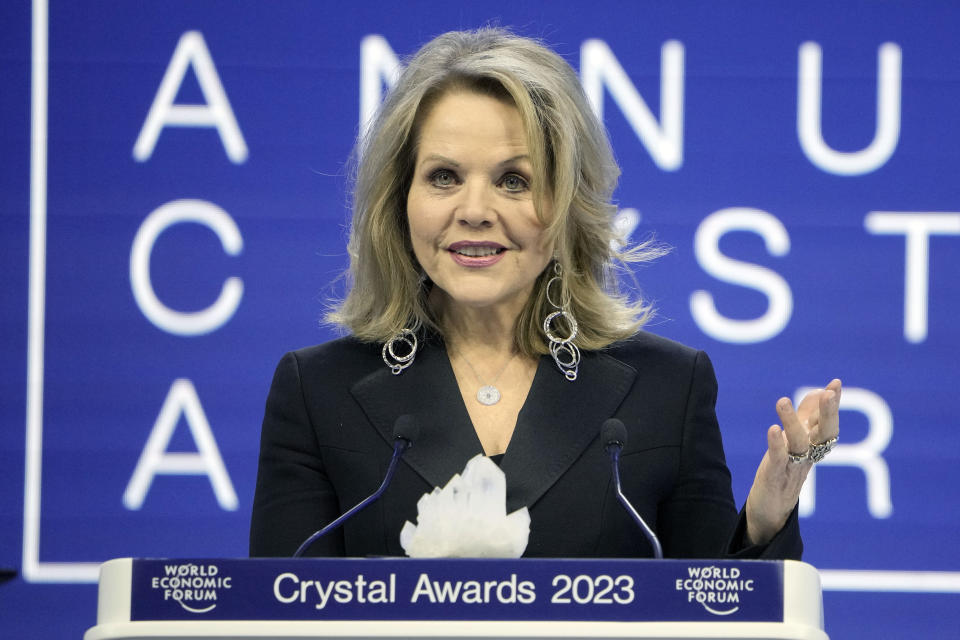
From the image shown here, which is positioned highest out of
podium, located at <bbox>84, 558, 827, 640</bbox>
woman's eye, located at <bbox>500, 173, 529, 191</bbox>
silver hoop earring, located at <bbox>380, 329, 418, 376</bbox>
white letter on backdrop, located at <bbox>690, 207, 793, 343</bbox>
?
white letter on backdrop, located at <bbox>690, 207, 793, 343</bbox>

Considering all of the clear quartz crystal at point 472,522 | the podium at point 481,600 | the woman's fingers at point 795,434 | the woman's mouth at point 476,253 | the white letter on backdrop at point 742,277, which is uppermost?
the white letter on backdrop at point 742,277

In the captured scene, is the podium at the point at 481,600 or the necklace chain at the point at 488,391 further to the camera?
the necklace chain at the point at 488,391

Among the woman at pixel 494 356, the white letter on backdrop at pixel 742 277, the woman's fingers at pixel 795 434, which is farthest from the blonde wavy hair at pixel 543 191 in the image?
the white letter on backdrop at pixel 742 277

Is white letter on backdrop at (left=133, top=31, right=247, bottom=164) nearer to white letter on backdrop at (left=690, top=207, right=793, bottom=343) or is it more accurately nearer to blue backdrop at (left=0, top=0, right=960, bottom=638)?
blue backdrop at (left=0, top=0, right=960, bottom=638)

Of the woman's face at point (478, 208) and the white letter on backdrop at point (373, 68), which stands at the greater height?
the white letter on backdrop at point (373, 68)

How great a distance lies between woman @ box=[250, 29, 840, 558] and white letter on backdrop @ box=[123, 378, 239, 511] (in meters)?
1.10

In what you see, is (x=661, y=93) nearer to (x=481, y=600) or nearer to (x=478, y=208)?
(x=478, y=208)

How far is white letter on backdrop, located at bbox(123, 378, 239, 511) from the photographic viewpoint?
9.98ft

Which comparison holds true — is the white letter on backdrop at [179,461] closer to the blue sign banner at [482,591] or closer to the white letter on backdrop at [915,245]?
the white letter on backdrop at [915,245]

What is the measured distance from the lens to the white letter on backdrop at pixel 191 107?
10.2ft

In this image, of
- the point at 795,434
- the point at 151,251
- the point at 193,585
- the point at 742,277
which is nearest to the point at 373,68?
the point at 151,251

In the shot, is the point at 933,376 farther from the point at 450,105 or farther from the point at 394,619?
the point at 394,619

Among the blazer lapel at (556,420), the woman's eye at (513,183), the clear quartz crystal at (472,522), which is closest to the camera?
the clear quartz crystal at (472,522)

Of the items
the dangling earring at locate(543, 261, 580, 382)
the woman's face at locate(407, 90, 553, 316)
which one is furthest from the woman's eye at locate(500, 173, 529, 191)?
the dangling earring at locate(543, 261, 580, 382)
